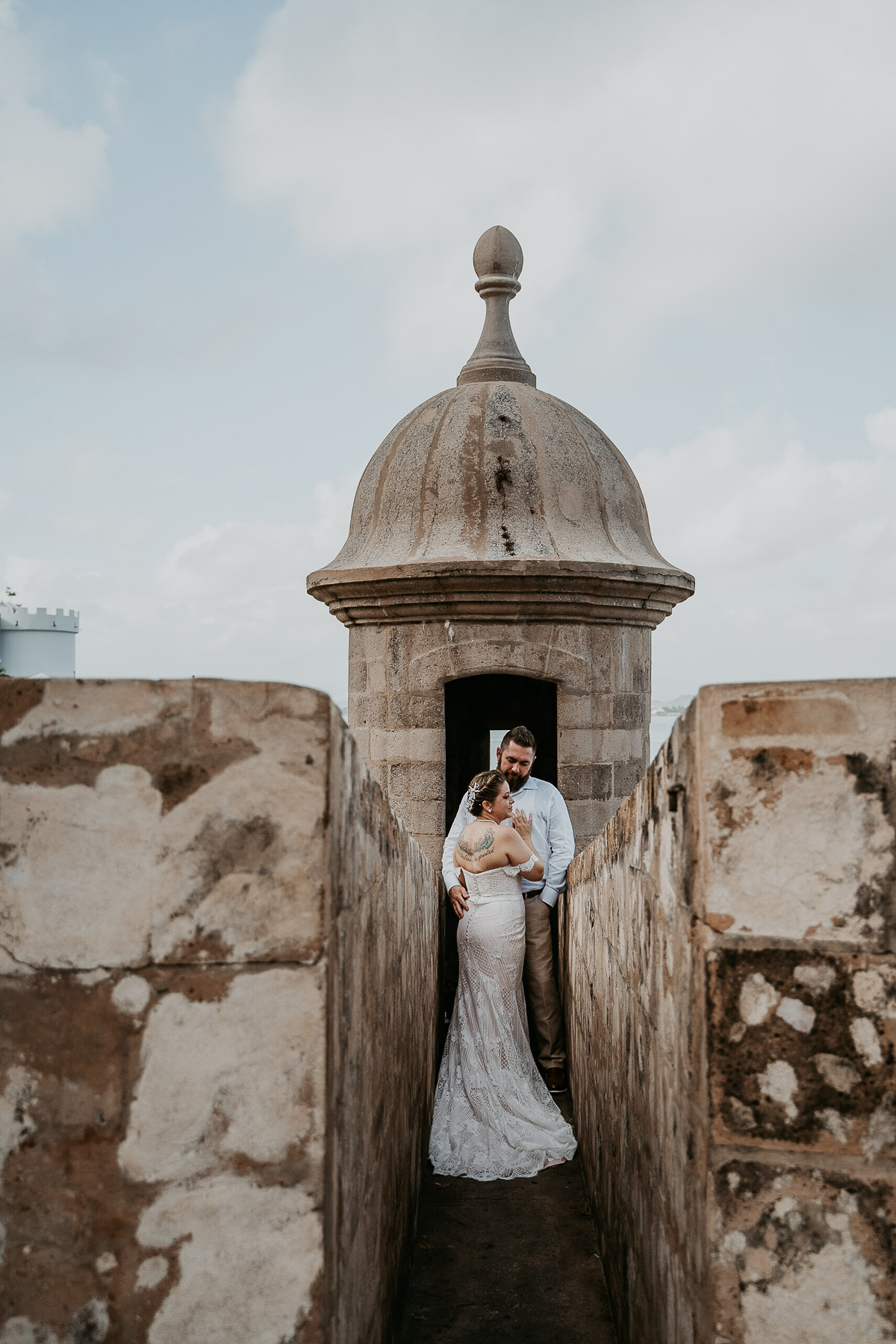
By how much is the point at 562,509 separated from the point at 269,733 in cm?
496

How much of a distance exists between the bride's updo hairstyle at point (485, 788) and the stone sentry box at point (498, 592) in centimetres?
160

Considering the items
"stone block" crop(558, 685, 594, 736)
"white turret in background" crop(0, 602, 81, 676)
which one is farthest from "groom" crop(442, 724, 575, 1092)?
"white turret in background" crop(0, 602, 81, 676)

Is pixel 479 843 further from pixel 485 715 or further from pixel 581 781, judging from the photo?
pixel 485 715

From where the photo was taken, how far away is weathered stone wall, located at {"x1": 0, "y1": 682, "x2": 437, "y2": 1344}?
1.37 meters

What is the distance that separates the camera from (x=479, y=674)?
6.22m

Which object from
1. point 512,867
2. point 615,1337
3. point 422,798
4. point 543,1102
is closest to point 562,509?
point 422,798

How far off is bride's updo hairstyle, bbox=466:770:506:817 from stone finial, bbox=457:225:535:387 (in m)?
3.43

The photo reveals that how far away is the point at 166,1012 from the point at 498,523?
4.83 metres

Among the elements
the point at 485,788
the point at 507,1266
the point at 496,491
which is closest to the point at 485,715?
the point at 496,491

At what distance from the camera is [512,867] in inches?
177

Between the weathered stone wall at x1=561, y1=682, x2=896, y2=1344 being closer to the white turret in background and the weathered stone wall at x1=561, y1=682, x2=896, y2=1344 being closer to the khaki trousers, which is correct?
the khaki trousers

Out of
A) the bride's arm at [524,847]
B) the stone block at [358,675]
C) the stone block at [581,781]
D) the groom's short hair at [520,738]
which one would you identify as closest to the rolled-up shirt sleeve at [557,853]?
the bride's arm at [524,847]

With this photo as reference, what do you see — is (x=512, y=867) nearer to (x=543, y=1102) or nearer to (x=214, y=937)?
(x=543, y=1102)

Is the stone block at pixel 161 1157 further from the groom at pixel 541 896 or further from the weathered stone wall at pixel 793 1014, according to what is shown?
the groom at pixel 541 896
